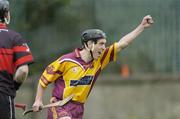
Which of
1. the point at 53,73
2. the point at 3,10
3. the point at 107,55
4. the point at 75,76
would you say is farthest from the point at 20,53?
the point at 107,55

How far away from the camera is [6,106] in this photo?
10.4m

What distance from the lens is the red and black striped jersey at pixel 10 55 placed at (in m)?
10.3

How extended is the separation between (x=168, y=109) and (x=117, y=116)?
1.20m

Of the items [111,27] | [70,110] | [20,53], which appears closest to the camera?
[20,53]

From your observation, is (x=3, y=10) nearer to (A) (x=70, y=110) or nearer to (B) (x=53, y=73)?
(B) (x=53, y=73)

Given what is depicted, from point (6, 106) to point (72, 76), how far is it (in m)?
1.87

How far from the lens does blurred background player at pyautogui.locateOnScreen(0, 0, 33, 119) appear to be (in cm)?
1030

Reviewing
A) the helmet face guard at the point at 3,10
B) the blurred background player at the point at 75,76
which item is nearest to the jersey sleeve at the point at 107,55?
the blurred background player at the point at 75,76

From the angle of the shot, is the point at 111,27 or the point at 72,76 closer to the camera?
the point at 72,76

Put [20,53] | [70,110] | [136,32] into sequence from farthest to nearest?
1. [136,32]
2. [70,110]
3. [20,53]

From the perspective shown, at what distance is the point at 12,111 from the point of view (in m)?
10.5

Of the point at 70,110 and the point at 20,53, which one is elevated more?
the point at 20,53

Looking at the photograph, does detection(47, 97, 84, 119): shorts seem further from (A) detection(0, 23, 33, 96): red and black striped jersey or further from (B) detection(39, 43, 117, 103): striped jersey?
(A) detection(0, 23, 33, 96): red and black striped jersey

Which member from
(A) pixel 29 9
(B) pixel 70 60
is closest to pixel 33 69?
(A) pixel 29 9
